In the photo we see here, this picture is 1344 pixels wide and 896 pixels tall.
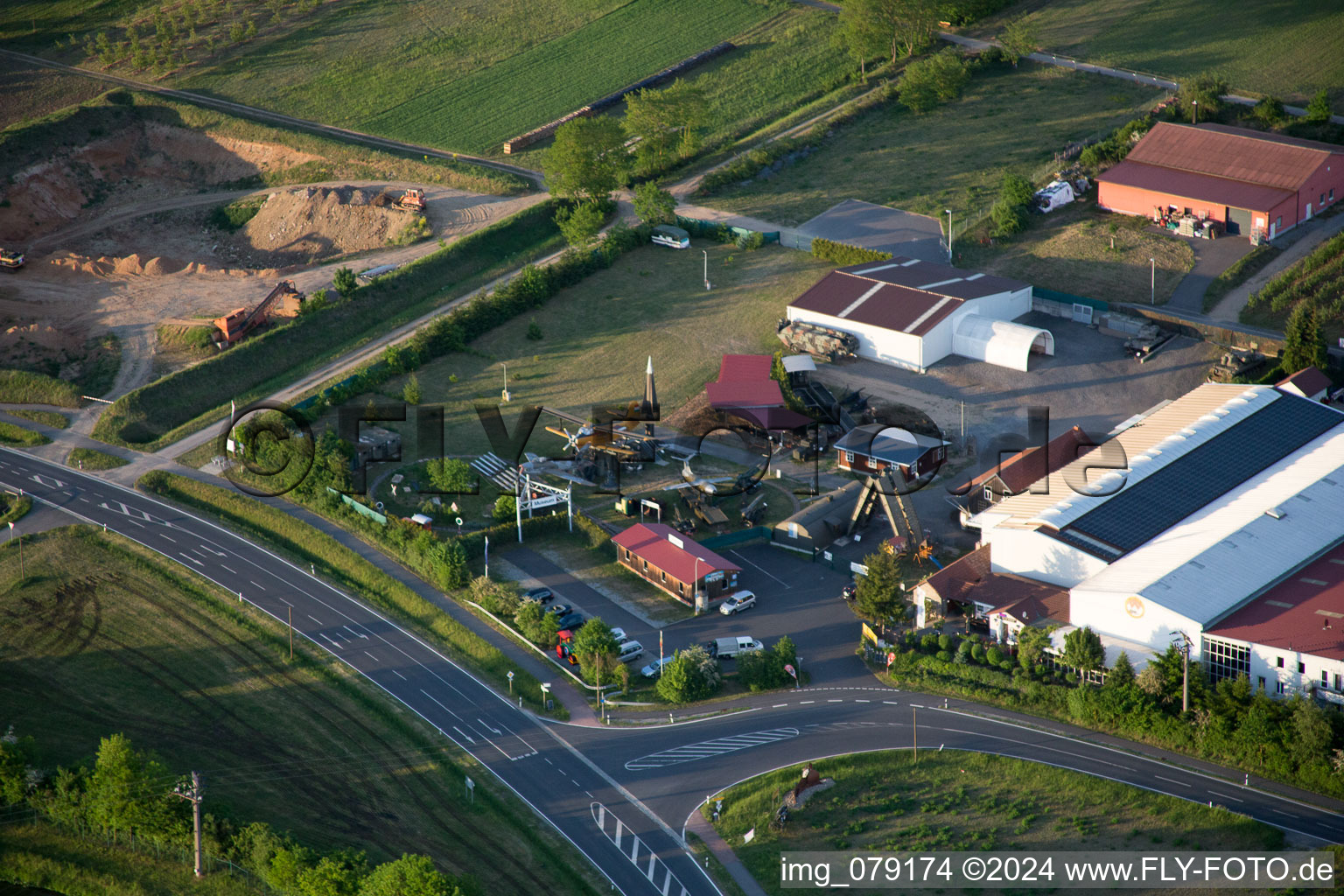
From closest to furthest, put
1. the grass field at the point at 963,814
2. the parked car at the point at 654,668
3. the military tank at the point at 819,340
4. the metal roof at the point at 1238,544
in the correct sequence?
the grass field at the point at 963,814, the metal roof at the point at 1238,544, the parked car at the point at 654,668, the military tank at the point at 819,340

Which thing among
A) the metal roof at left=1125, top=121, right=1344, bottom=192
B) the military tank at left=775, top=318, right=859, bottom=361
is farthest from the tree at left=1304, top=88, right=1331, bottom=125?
the military tank at left=775, top=318, right=859, bottom=361

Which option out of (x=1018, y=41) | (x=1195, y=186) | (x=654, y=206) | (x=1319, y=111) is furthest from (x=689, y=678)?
(x=1018, y=41)

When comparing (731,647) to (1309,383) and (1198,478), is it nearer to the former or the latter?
(1198,478)

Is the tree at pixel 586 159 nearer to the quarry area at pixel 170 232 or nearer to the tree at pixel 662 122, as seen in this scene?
the tree at pixel 662 122

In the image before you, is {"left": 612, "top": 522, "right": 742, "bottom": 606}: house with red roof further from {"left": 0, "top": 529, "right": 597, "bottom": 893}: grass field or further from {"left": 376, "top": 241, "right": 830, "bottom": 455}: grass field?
{"left": 0, "top": 529, "right": 597, "bottom": 893}: grass field

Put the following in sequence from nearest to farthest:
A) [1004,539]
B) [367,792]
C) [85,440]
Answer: [367,792] → [1004,539] → [85,440]

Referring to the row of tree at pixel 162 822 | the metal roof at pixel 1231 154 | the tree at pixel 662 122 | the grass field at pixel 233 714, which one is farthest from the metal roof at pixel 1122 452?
the tree at pixel 662 122

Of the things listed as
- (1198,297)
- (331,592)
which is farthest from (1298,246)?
(331,592)

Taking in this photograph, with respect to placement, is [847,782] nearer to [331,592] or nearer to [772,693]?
[772,693]
